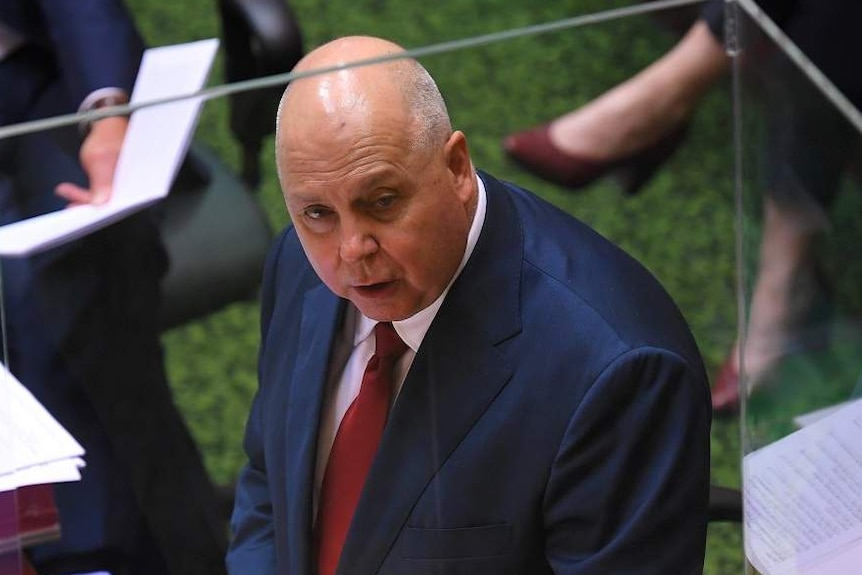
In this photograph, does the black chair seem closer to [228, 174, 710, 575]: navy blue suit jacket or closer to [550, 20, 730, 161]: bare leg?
[228, 174, 710, 575]: navy blue suit jacket

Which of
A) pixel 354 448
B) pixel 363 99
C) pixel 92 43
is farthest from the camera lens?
pixel 92 43

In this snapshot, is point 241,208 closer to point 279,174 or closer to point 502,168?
point 279,174

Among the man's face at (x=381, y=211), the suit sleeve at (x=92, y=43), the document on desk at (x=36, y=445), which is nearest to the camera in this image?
the man's face at (x=381, y=211)

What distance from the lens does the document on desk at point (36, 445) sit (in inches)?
52.9

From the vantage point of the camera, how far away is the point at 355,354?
4.44 ft

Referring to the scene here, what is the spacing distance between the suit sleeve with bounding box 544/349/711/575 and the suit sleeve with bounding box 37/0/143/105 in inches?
28.5

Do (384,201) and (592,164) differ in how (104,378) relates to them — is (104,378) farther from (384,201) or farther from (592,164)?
(592,164)

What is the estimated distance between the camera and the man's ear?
1.27 m

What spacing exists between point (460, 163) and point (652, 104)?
189mm

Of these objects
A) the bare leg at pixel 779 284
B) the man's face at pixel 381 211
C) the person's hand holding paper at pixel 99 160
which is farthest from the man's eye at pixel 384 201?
the bare leg at pixel 779 284

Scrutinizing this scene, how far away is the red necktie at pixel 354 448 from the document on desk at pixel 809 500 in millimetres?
324

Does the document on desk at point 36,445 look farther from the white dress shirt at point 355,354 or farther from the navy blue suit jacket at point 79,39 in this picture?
the navy blue suit jacket at point 79,39

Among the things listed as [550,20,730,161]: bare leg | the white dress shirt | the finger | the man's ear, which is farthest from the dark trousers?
[550,20,730,161]: bare leg

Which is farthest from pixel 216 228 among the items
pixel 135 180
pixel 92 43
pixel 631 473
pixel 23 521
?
pixel 92 43
